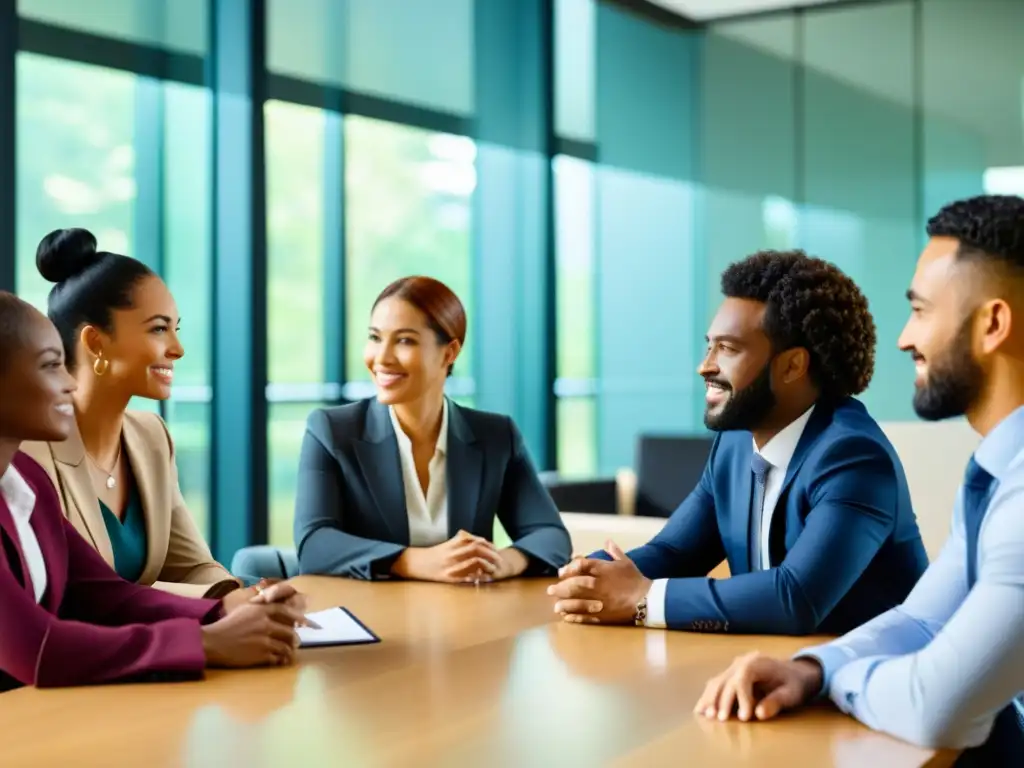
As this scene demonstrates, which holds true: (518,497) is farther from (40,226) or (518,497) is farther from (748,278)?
(40,226)

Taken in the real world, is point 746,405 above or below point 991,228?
below

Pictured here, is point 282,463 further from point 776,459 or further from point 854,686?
point 854,686

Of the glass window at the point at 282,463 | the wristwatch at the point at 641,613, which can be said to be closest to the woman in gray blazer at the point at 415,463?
the wristwatch at the point at 641,613

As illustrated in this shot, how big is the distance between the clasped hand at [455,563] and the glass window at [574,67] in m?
5.61

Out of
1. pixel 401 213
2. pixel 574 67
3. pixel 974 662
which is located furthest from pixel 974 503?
pixel 574 67

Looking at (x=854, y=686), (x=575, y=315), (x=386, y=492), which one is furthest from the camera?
(x=575, y=315)

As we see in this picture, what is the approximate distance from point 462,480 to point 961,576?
4.94ft

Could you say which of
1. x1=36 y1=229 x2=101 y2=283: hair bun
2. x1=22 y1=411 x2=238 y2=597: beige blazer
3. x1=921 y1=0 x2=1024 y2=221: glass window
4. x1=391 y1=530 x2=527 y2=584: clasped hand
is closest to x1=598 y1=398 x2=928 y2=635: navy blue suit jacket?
x1=391 y1=530 x2=527 y2=584: clasped hand

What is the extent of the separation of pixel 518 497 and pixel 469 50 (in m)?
4.65

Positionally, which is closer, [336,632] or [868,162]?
[336,632]

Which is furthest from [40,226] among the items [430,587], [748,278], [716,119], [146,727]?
[716,119]

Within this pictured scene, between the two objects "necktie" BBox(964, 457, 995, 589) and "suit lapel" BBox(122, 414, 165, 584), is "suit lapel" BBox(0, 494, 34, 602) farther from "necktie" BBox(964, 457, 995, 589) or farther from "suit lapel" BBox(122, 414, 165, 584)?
"necktie" BBox(964, 457, 995, 589)

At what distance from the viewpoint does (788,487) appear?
7.53ft

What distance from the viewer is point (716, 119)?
8273 mm
